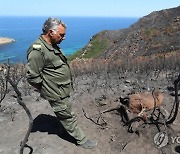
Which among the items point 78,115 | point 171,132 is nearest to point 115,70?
point 78,115

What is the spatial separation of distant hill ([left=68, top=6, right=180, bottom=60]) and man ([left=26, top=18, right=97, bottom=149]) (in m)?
19.8

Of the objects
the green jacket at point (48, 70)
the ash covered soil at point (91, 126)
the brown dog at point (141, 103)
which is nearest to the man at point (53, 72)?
the green jacket at point (48, 70)

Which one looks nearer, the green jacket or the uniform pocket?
the green jacket

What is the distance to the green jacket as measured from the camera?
5.76 metres

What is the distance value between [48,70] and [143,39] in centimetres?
2687

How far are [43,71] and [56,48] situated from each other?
443 millimetres

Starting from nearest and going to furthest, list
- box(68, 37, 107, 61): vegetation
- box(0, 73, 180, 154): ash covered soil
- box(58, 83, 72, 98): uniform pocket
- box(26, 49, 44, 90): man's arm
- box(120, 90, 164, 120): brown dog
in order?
box(26, 49, 44, 90): man's arm → box(58, 83, 72, 98): uniform pocket → box(0, 73, 180, 154): ash covered soil → box(120, 90, 164, 120): brown dog → box(68, 37, 107, 61): vegetation

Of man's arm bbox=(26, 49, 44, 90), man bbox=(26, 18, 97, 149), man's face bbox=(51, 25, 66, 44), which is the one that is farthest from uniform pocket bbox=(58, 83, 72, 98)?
man's face bbox=(51, 25, 66, 44)

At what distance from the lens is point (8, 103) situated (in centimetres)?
928

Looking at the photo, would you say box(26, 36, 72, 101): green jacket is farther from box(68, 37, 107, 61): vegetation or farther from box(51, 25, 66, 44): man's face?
box(68, 37, 107, 61): vegetation

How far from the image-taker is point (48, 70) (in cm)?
605

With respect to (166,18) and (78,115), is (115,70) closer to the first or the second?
(78,115)

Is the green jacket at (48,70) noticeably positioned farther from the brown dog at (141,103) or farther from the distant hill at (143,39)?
the distant hill at (143,39)

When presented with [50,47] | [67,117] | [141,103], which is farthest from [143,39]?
[50,47]
